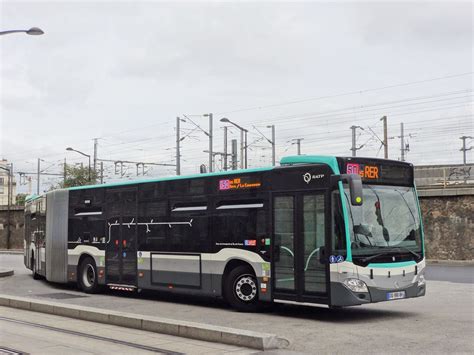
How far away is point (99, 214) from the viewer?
16344 millimetres

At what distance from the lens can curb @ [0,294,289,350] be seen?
8282 millimetres

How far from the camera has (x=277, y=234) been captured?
11602mm

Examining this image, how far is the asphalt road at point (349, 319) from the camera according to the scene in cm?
850

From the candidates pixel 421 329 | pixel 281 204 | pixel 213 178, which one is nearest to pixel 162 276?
pixel 213 178

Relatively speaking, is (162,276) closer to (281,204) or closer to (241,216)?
(241,216)

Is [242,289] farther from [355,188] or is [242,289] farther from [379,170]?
[379,170]

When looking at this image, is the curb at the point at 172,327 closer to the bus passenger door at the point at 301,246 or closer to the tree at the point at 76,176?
the bus passenger door at the point at 301,246

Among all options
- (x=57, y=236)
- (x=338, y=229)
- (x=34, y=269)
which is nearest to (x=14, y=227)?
(x=34, y=269)

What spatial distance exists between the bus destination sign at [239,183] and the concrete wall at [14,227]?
54.3m

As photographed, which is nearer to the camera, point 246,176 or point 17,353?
point 17,353

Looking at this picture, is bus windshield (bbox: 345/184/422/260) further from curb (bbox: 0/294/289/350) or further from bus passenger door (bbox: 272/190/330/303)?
curb (bbox: 0/294/289/350)

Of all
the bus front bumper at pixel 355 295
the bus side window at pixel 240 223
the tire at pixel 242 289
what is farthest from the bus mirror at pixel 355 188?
the tire at pixel 242 289

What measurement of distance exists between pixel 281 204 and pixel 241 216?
1116 millimetres

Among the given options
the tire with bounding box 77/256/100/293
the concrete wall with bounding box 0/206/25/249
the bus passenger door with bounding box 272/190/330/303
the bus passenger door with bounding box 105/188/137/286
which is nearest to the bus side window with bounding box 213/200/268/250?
the bus passenger door with bounding box 272/190/330/303
